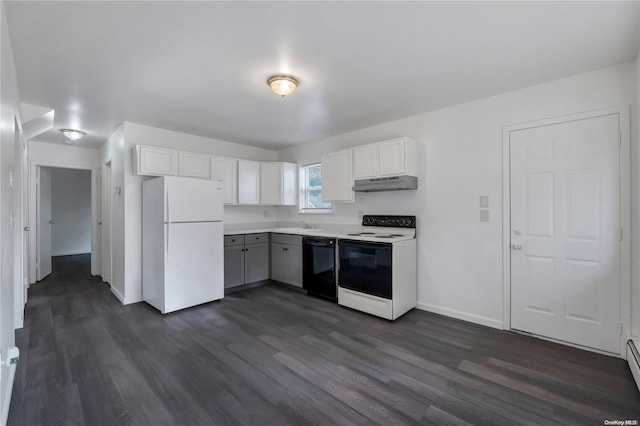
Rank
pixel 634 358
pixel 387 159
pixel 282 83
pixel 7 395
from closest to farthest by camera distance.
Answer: pixel 7 395, pixel 634 358, pixel 282 83, pixel 387 159

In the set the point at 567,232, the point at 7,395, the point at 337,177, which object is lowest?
the point at 7,395

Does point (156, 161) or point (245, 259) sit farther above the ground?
point (156, 161)

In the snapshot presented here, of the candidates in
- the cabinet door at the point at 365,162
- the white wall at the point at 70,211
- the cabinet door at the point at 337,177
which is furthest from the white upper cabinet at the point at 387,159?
the white wall at the point at 70,211

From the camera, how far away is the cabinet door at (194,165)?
413cm

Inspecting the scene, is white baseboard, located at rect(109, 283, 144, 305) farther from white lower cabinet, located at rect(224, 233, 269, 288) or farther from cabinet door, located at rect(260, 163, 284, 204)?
cabinet door, located at rect(260, 163, 284, 204)

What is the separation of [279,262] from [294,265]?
0.36m

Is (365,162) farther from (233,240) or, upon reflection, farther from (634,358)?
(634,358)

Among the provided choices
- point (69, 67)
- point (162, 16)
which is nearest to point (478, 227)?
point (162, 16)

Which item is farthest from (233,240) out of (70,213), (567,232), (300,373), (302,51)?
(70,213)

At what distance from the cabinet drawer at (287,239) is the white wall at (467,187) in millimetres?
1415

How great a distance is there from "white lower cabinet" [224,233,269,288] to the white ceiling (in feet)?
6.41

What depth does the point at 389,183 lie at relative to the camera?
3482 mm

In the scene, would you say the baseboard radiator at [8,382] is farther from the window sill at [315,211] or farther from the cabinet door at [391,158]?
the window sill at [315,211]

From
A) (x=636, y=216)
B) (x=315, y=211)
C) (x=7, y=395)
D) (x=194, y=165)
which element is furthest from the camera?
(x=315, y=211)
